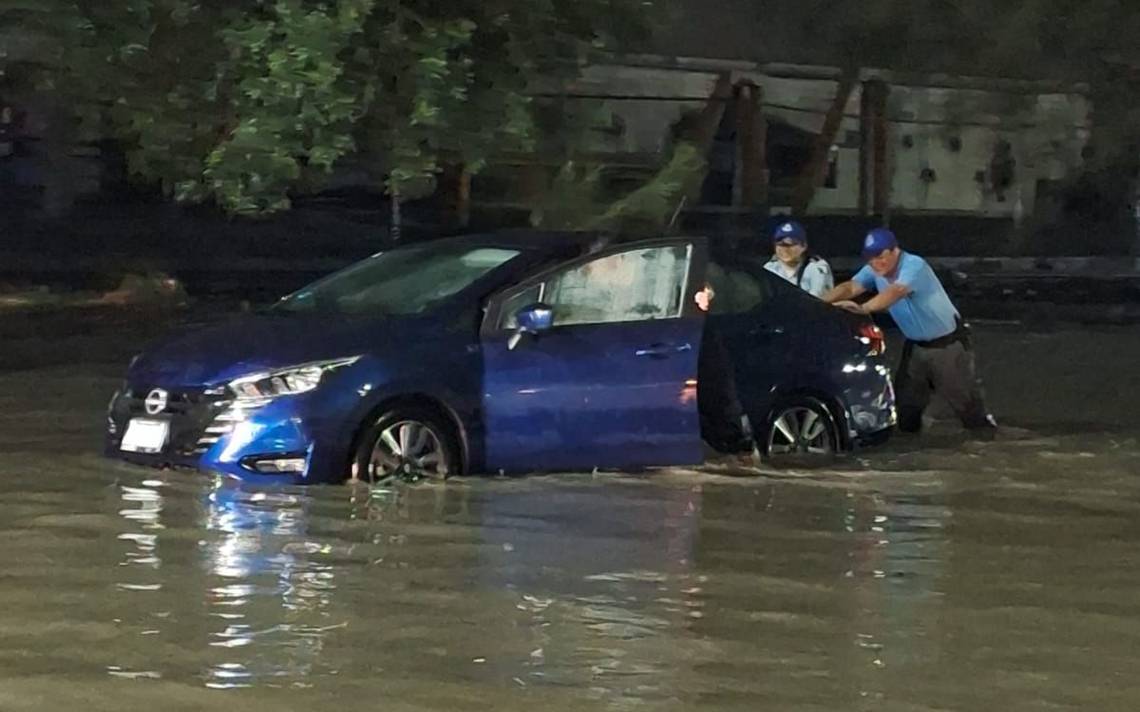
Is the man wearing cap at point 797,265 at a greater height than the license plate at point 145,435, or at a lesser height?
greater

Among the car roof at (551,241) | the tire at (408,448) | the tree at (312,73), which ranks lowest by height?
the tire at (408,448)

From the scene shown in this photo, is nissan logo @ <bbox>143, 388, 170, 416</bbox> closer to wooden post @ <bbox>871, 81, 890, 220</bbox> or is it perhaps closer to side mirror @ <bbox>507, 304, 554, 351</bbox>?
side mirror @ <bbox>507, 304, 554, 351</bbox>

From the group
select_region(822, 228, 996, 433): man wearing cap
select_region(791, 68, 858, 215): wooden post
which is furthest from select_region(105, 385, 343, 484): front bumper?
select_region(791, 68, 858, 215): wooden post

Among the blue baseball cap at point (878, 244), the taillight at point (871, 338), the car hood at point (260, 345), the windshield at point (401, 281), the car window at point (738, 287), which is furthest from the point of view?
the blue baseball cap at point (878, 244)

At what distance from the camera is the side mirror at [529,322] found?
32.5 ft

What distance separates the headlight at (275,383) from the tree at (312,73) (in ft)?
6.92

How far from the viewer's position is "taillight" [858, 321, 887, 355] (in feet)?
38.5

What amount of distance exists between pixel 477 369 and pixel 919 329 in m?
4.01

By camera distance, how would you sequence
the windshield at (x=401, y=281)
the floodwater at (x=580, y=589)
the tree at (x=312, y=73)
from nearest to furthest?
the floodwater at (x=580, y=589)
the windshield at (x=401, y=281)
the tree at (x=312, y=73)

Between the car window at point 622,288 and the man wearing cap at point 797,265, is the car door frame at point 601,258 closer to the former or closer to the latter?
the car window at point 622,288

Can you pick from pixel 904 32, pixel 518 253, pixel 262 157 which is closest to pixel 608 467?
pixel 518 253

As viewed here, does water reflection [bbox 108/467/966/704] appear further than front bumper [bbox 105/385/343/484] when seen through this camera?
No

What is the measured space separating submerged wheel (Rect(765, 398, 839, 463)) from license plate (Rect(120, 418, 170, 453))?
11.6 feet

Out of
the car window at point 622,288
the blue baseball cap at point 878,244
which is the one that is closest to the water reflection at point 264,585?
the car window at point 622,288
